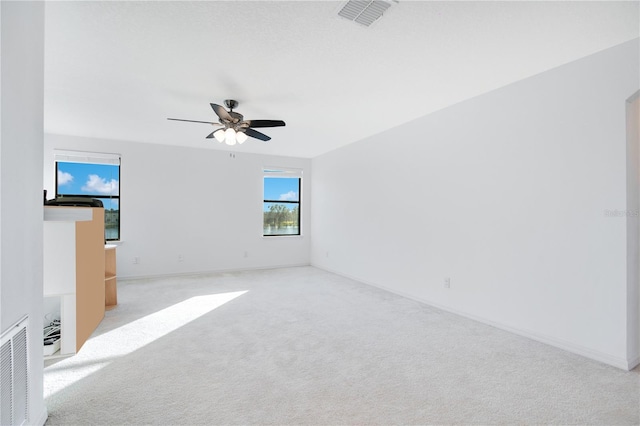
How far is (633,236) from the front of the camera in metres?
2.44

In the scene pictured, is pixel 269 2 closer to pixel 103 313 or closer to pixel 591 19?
pixel 591 19

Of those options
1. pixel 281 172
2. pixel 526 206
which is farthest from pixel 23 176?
pixel 281 172

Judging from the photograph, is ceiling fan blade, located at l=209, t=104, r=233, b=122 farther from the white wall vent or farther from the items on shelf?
the items on shelf

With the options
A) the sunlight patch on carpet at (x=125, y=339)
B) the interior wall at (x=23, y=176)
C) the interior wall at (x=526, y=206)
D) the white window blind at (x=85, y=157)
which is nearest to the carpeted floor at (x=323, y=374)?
the sunlight patch on carpet at (x=125, y=339)

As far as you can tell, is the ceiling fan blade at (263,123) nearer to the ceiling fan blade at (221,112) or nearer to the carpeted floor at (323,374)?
the ceiling fan blade at (221,112)

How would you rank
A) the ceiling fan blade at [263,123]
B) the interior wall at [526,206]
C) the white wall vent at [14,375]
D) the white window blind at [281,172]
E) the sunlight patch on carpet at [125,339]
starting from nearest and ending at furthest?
the white wall vent at [14,375] < the sunlight patch on carpet at [125,339] < the interior wall at [526,206] < the ceiling fan blade at [263,123] < the white window blind at [281,172]

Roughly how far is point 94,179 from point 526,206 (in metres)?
6.32

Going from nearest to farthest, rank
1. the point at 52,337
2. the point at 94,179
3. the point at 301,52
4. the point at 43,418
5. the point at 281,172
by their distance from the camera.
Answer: the point at 43,418 → the point at 301,52 → the point at 52,337 → the point at 94,179 → the point at 281,172

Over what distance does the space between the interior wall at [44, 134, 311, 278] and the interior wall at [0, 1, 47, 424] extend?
4149 mm

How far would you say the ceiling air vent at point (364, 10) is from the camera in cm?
193

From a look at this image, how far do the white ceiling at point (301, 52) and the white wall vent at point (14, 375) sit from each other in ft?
6.28

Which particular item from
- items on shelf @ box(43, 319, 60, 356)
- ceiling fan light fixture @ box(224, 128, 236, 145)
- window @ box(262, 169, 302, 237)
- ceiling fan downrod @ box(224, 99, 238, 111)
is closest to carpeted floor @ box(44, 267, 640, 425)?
items on shelf @ box(43, 319, 60, 356)

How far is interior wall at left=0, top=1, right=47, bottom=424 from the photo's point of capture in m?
1.37

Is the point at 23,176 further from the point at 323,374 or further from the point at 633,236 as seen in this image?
the point at 633,236
